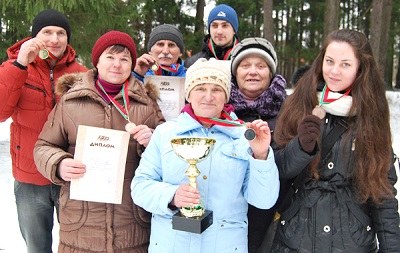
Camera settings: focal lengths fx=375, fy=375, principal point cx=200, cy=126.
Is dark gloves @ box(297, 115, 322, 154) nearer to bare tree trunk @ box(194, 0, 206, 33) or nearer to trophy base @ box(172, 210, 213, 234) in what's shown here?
trophy base @ box(172, 210, 213, 234)

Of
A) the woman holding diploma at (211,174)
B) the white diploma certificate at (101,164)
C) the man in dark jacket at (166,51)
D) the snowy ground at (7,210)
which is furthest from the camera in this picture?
the snowy ground at (7,210)

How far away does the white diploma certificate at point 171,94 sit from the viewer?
3.18 m

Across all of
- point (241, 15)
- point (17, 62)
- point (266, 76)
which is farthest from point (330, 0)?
point (17, 62)

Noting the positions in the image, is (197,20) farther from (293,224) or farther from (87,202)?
(293,224)

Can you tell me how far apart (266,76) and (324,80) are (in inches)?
18.8

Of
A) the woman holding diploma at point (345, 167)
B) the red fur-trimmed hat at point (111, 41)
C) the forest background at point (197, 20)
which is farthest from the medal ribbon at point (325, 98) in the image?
the forest background at point (197, 20)

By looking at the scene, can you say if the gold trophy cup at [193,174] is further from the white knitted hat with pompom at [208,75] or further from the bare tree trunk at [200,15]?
the bare tree trunk at [200,15]

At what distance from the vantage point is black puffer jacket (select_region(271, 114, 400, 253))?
219 cm

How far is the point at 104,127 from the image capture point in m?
2.50

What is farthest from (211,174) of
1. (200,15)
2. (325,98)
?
(200,15)

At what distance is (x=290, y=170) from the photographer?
7.28ft

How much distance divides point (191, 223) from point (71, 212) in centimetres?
99

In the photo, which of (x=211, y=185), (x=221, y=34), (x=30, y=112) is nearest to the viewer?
(x=211, y=185)

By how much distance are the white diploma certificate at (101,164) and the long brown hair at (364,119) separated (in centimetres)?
103
